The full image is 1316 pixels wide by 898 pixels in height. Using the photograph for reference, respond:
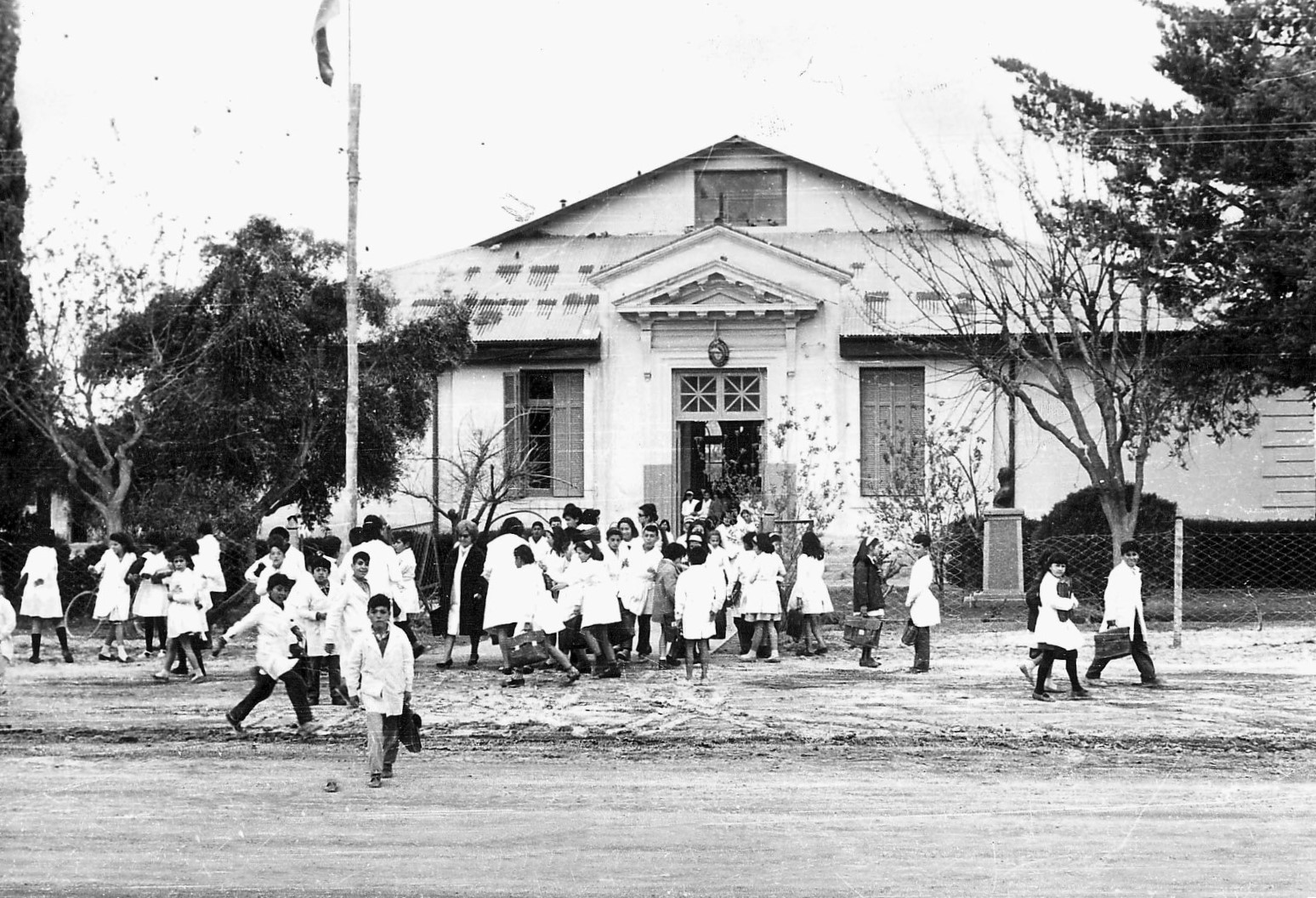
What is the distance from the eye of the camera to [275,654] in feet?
42.1

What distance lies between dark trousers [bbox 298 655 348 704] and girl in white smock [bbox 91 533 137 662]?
533cm

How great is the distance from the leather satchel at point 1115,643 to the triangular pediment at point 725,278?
13702mm

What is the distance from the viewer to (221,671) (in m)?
18.3

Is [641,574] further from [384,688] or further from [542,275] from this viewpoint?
[542,275]

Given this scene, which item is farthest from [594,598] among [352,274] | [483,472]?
[483,472]

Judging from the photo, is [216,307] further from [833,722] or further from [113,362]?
[833,722]

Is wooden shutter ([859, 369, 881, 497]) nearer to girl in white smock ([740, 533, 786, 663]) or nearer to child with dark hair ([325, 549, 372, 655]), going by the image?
girl in white smock ([740, 533, 786, 663])

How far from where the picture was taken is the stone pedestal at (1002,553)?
24.0 metres

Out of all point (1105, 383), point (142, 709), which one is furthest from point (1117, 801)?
point (1105, 383)

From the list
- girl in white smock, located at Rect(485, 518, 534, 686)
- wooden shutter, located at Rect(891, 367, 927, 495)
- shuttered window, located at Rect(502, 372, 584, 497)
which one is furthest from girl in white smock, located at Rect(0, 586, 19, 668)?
wooden shutter, located at Rect(891, 367, 927, 495)

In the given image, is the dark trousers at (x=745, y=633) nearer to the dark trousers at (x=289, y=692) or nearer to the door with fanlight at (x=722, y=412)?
the dark trousers at (x=289, y=692)

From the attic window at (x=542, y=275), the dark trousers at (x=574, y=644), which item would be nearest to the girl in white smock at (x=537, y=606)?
the dark trousers at (x=574, y=644)

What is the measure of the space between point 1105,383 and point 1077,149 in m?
3.70

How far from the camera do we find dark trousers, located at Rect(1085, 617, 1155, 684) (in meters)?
15.4
